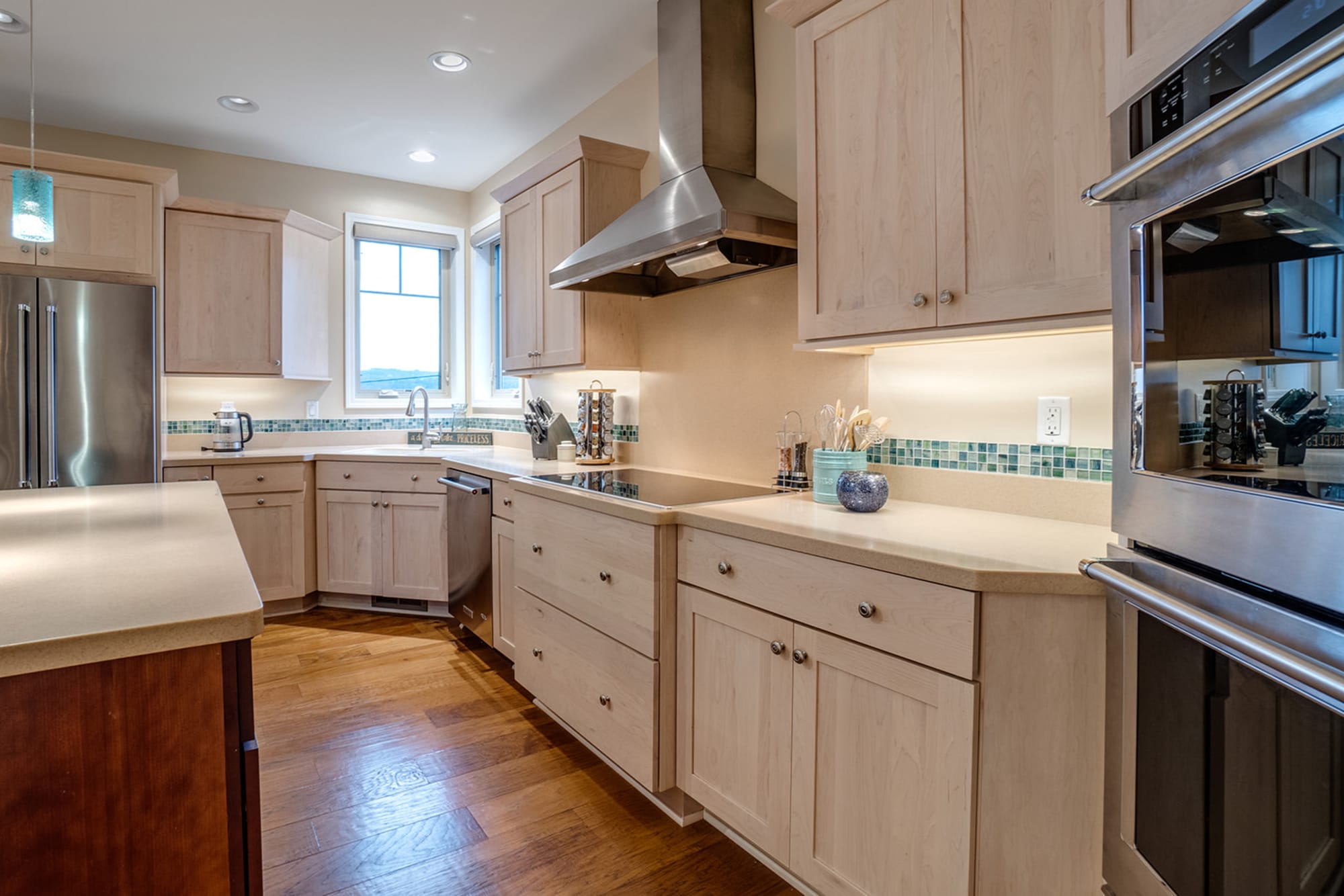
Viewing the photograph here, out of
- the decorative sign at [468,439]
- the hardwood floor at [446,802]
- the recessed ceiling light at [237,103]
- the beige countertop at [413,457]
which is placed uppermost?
the recessed ceiling light at [237,103]

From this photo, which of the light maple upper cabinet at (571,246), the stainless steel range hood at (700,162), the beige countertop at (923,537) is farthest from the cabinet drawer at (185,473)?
the beige countertop at (923,537)

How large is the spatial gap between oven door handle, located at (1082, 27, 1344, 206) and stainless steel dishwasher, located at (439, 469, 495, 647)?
2548 mm

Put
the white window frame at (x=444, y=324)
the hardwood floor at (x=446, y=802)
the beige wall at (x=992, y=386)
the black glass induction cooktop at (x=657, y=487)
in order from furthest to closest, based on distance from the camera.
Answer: the white window frame at (x=444, y=324) < the black glass induction cooktop at (x=657, y=487) < the hardwood floor at (x=446, y=802) < the beige wall at (x=992, y=386)

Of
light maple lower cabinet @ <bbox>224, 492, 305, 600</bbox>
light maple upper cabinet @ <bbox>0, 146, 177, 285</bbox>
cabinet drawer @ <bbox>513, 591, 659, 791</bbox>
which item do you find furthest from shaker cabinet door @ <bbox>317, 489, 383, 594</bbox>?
cabinet drawer @ <bbox>513, 591, 659, 791</bbox>

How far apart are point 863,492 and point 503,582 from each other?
1.71 metres

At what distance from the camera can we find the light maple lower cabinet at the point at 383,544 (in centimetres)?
379

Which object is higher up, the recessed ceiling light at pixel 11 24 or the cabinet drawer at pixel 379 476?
the recessed ceiling light at pixel 11 24

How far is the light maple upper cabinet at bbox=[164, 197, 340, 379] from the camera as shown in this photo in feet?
12.3

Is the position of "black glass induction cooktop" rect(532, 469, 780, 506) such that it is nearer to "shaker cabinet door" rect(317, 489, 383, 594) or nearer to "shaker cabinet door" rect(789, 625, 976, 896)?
"shaker cabinet door" rect(789, 625, 976, 896)

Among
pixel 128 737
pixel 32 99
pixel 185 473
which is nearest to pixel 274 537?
pixel 185 473

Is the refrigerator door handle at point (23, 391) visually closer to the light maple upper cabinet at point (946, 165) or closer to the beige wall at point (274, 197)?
→ the beige wall at point (274, 197)

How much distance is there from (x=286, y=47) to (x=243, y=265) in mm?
1355

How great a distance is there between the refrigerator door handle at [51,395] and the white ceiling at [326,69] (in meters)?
1.08

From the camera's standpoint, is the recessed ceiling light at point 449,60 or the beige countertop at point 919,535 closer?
the beige countertop at point 919,535
